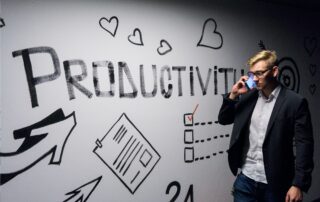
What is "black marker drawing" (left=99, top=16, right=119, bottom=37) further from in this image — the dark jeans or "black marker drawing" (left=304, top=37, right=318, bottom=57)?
"black marker drawing" (left=304, top=37, right=318, bottom=57)

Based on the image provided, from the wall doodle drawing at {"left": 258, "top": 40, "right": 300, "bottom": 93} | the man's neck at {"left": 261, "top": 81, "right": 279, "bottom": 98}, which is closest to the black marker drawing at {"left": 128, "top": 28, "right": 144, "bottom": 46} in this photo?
the man's neck at {"left": 261, "top": 81, "right": 279, "bottom": 98}

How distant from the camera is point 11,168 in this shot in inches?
85.1

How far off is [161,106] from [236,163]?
0.77 meters

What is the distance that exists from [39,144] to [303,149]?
179cm

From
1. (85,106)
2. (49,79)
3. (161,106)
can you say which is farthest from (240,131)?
(49,79)

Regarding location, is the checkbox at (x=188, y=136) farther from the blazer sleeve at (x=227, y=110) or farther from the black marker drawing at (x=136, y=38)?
the black marker drawing at (x=136, y=38)

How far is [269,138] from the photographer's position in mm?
2318

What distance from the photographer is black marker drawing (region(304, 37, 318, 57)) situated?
4004 mm

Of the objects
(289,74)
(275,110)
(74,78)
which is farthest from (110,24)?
(289,74)

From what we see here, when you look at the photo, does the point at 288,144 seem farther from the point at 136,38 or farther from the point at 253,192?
the point at 136,38

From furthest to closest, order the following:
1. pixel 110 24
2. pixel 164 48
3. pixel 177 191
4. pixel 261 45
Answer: pixel 261 45, pixel 177 191, pixel 164 48, pixel 110 24

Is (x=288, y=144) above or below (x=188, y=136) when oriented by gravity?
above

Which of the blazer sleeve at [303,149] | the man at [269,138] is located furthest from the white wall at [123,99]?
the blazer sleeve at [303,149]

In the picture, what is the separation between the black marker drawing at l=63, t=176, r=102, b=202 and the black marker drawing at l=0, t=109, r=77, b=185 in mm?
266
